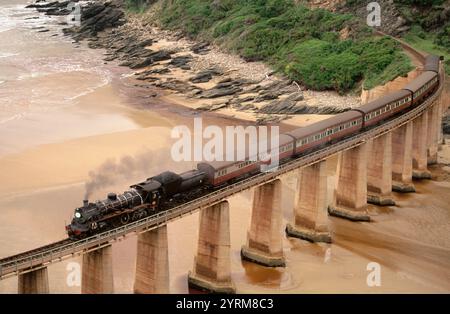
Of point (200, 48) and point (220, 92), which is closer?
point (220, 92)

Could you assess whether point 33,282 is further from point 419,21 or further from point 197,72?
point 419,21

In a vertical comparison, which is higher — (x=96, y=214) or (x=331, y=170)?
(x=96, y=214)

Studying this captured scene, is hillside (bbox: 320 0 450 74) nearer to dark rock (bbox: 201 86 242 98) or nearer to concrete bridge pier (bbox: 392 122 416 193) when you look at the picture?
dark rock (bbox: 201 86 242 98)

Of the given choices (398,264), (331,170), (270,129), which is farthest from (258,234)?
(270,129)

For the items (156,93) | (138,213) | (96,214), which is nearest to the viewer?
(96,214)

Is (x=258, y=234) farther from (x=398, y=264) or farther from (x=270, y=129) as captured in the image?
(x=270, y=129)

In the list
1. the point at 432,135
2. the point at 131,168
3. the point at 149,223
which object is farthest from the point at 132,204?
the point at 432,135
